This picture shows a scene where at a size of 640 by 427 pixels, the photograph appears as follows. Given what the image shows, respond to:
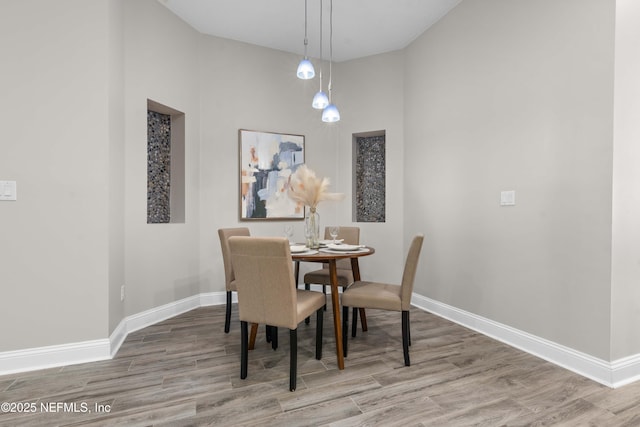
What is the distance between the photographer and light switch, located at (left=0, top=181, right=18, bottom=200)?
2180mm

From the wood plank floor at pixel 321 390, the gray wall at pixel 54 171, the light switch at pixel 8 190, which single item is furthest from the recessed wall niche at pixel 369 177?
the light switch at pixel 8 190

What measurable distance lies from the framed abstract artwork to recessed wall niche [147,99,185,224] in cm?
69

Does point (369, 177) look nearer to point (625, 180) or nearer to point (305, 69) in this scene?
point (305, 69)

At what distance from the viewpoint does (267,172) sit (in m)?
4.20

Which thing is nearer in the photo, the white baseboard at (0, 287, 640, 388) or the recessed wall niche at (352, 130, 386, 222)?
the white baseboard at (0, 287, 640, 388)

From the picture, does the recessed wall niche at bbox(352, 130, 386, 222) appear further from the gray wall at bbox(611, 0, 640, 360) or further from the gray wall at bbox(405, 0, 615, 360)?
the gray wall at bbox(611, 0, 640, 360)

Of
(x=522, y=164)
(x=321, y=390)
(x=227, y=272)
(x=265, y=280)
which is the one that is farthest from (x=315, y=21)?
(x=321, y=390)

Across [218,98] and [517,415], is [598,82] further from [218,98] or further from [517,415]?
[218,98]

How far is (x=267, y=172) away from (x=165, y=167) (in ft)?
3.80

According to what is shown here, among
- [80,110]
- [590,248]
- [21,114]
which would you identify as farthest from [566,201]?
[21,114]

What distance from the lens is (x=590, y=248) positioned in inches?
85.6

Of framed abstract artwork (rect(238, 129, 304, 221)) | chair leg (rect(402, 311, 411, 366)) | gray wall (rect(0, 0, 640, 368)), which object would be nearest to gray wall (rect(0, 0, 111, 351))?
gray wall (rect(0, 0, 640, 368))

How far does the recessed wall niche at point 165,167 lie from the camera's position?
11.6 ft

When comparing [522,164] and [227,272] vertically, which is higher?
[522,164]
